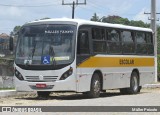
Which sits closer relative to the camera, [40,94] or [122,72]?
[40,94]

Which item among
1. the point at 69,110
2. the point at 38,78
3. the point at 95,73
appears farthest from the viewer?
the point at 95,73

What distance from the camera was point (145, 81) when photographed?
2684 cm

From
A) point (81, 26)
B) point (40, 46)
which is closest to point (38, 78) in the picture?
point (40, 46)

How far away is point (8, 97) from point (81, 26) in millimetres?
4058

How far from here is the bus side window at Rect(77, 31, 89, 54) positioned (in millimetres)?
20425

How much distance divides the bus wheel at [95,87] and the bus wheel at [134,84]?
3.82m

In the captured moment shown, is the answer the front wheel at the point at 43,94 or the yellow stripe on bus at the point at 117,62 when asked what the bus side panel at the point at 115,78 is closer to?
the yellow stripe on bus at the point at 117,62

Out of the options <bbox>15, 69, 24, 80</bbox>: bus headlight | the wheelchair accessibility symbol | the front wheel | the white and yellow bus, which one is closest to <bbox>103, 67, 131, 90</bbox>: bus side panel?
the white and yellow bus

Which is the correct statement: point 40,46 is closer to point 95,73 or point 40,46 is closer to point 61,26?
point 61,26

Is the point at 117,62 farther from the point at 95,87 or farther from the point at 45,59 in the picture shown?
the point at 45,59

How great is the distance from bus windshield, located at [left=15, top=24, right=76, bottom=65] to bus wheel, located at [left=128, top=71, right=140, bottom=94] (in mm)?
5893

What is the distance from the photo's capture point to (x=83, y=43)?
2073 centimetres

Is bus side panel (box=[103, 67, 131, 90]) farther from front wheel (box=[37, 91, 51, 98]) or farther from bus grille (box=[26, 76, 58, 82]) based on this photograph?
bus grille (box=[26, 76, 58, 82])

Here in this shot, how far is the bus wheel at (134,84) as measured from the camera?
83.0 feet
